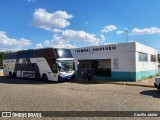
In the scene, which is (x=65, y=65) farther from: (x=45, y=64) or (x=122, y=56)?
(x=122, y=56)

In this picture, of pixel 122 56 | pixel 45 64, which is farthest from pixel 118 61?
pixel 45 64

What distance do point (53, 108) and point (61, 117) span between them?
5.74ft

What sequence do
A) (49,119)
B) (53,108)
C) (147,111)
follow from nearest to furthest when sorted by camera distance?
1. (49,119)
2. (147,111)
3. (53,108)

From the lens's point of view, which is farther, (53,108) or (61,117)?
(53,108)

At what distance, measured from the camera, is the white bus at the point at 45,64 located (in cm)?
2350

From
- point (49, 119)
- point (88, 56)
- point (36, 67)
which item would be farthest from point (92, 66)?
point (49, 119)

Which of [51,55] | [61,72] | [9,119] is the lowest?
[9,119]

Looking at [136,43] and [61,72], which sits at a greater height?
[136,43]

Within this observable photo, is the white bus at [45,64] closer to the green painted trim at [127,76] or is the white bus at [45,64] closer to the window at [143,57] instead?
the green painted trim at [127,76]

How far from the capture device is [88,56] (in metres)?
27.5

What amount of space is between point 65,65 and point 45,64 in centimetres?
248

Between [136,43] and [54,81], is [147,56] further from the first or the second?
[54,81]

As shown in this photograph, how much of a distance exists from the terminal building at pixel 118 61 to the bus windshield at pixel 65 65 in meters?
3.72

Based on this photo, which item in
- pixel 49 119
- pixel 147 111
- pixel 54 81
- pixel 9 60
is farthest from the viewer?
pixel 9 60
